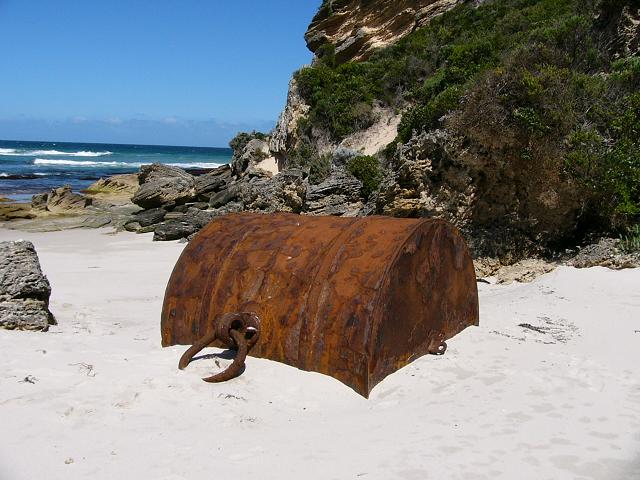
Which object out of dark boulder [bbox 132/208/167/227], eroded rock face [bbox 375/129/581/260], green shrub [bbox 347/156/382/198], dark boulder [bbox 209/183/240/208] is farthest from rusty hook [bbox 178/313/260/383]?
dark boulder [bbox 209/183/240/208]

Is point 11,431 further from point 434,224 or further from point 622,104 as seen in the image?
point 622,104

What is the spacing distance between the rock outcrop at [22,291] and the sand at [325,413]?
0.19 meters

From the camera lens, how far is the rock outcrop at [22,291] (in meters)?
4.67

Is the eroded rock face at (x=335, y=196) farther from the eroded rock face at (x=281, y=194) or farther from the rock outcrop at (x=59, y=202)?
the rock outcrop at (x=59, y=202)

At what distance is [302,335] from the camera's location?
364 cm

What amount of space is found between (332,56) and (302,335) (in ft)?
81.1

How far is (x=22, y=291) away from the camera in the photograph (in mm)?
4863

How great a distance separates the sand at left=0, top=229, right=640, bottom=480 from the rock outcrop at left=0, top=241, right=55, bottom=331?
192 millimetres

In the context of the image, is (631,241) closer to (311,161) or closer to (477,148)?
(477,148)

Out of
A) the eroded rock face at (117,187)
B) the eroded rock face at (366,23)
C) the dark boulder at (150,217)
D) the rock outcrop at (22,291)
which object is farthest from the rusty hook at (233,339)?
the eroded rock face at (117,187)

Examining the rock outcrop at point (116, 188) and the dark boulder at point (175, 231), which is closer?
the dark boulder at point (175, 231)

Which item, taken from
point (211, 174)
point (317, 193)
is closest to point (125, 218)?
point (211, 174)

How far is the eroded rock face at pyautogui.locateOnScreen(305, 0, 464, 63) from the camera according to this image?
25.8m

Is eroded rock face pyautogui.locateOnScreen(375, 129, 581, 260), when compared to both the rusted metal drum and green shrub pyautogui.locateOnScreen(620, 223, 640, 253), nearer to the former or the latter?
green shrub pyautogui.locateOnScreen(620, 223, 640, 253)
